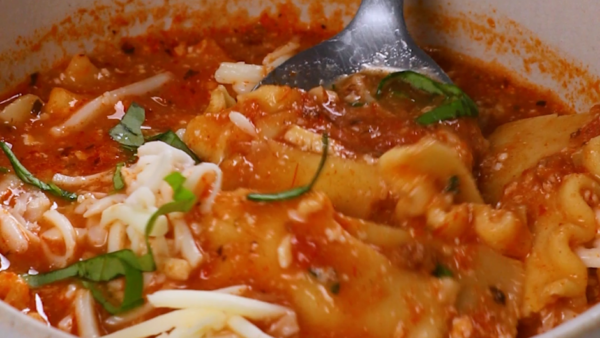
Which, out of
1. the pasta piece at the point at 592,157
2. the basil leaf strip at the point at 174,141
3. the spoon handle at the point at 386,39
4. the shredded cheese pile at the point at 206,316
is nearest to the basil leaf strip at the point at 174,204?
the shredded cheese pile at the point at 206,316

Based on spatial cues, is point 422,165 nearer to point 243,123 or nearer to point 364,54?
point 243,123

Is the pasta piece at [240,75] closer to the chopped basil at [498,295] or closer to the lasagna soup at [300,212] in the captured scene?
the lasagna soup at [300,212]


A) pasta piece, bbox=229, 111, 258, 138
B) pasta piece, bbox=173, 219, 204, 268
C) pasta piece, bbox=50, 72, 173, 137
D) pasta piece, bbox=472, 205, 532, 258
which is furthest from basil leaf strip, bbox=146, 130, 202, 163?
pasta piece, bbox=472, 205, 532, 258

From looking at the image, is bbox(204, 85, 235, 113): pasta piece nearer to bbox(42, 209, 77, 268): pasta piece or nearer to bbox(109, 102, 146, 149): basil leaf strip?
bbox(109, 102, 146, 149): basil leaf strip

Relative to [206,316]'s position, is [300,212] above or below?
above

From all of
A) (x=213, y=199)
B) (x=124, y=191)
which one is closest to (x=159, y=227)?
(x=213, y=199)

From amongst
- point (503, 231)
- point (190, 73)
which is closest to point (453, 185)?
point (503, 231)
